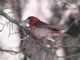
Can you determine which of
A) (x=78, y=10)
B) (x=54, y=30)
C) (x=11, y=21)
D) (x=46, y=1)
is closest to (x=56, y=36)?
(x=54, y=30)

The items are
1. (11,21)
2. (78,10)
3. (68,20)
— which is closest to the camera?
(11,21)

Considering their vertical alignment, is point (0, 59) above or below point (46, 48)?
below

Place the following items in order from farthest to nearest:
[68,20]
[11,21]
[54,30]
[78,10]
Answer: [68,20]
[78,10]
[54,30]
[11,21]

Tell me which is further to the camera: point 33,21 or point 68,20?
point 68,20

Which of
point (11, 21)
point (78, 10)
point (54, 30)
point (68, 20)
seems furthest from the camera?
point (68, 20)

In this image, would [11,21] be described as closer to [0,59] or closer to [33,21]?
[33,21]

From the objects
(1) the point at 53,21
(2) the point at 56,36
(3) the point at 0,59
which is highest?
(2) the point at 56,36

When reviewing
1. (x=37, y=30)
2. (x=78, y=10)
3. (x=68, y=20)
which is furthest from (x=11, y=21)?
(x=68, y=20)

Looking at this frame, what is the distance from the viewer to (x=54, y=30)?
1.51 m

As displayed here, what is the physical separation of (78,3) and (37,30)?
91 centimetres

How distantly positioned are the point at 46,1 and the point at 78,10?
49 cm

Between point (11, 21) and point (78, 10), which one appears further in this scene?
point (78, 10)

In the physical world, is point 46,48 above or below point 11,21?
below

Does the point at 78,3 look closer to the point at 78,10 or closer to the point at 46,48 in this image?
the point at 78,10
